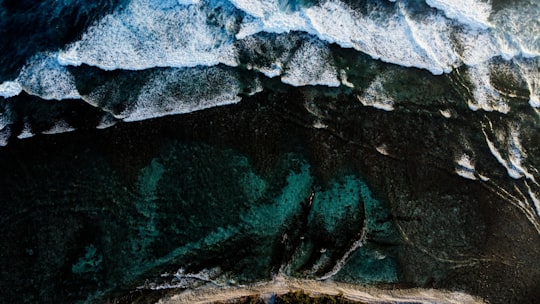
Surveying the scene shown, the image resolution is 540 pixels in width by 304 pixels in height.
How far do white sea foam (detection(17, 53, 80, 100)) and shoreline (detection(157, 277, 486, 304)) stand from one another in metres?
1.91

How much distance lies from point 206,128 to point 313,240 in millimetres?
1278

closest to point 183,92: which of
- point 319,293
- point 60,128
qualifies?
point 60,128

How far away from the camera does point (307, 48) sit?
4.54 metres

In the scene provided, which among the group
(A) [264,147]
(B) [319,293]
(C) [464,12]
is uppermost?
(C) [464,12]

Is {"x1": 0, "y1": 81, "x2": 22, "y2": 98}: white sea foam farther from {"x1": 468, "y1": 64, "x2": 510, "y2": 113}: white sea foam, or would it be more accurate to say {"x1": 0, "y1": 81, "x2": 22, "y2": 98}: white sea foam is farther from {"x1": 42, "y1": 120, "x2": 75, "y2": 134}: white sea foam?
{"x1": 468, "y1": 64, "x2": 510, "y2": 113}: white sea foam

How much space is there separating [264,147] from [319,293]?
4.16ft

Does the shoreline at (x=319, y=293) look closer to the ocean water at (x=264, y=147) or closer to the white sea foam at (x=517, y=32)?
the ocean water at (x=264, y=147)

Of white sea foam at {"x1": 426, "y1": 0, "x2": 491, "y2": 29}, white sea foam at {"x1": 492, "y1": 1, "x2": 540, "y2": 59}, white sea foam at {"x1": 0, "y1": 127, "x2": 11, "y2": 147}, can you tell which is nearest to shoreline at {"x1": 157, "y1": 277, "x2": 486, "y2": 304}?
white sea foam at {"x1": 0, "y1": 127, "x2": 11, "y2": 147}

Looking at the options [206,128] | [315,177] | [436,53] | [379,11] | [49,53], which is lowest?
[315,177]

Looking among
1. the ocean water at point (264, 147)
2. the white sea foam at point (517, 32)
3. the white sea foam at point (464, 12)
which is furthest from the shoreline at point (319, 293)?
the white sea foam at point (464, 12)

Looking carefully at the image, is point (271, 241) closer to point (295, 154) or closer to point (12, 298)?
point (295, 154)

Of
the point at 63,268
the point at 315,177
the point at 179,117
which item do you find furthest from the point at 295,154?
the point at 63,268

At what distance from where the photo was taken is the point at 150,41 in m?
4.48

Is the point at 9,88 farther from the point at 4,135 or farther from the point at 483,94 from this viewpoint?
the point at 483,94
